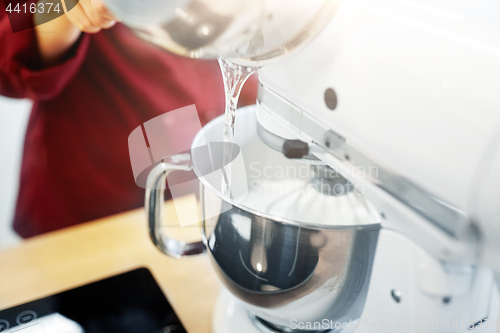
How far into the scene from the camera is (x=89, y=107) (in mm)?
708

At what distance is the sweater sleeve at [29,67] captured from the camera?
0.63m

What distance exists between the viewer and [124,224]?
593 millimetres

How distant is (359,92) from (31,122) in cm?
60

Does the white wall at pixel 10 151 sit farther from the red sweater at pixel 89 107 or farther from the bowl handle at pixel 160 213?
the bowl handle at pixel 160 213

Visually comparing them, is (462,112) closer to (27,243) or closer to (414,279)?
(414,279)

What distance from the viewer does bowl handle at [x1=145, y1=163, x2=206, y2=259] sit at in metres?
0.40

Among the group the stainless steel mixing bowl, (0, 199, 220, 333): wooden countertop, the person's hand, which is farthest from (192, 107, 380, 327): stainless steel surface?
the person's hand

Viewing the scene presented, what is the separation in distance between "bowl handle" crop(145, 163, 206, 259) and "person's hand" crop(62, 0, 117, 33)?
0.33 metres

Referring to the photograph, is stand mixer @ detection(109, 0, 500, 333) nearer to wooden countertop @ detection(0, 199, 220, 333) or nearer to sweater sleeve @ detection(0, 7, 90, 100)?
wooden countertop @ detection(0, 199, 220, 333)

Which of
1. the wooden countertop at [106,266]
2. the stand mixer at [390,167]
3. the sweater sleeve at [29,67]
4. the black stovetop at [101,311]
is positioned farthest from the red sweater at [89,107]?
the stand mixer at [390,167]

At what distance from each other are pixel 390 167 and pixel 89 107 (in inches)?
22.9

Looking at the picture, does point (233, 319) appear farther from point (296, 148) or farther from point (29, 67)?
point (29, 67)

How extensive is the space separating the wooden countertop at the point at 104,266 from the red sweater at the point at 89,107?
20 cm

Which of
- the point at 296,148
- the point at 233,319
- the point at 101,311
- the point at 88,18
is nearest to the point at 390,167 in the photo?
the point at 296,148
